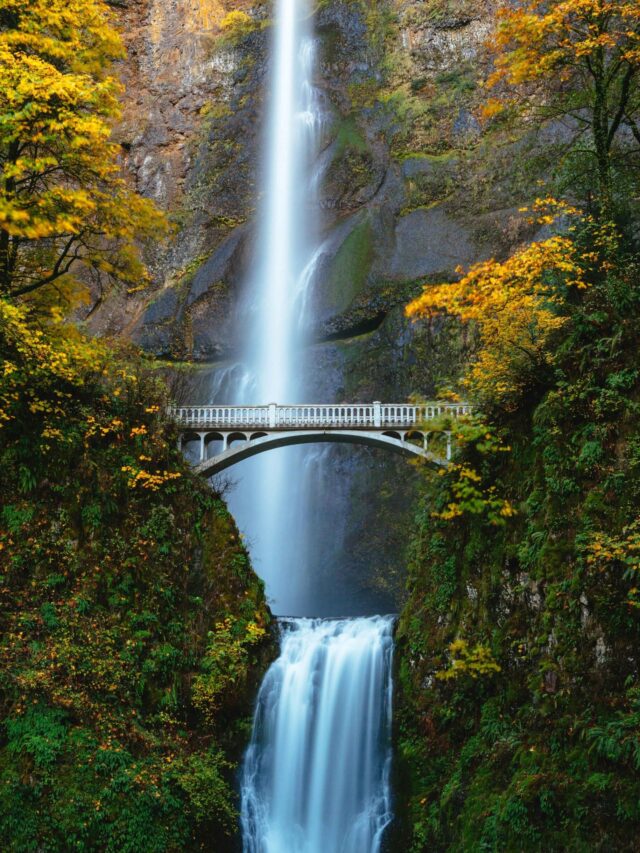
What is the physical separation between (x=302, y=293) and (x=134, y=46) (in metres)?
27.1

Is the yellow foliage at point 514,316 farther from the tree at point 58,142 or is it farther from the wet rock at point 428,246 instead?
the wet rock at point 428,246

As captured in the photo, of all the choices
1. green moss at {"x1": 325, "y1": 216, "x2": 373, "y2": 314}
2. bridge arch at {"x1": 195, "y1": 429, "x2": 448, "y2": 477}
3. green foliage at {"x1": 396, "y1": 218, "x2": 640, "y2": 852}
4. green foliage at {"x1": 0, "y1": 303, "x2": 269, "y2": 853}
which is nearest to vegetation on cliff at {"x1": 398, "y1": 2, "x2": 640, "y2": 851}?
green foliage at {"x1": 396, "y1": 218, "x2": 640, "y2": 852}

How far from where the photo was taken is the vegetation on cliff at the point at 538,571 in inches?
363

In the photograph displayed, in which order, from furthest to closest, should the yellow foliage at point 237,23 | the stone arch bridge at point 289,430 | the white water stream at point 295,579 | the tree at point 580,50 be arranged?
1. the yellow foliage at point 237,23
2. the stone arch bridge at point 289,430
3. the white water stream at point 295,579
4. the tree at point 580,50

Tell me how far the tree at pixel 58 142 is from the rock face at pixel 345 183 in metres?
16.3

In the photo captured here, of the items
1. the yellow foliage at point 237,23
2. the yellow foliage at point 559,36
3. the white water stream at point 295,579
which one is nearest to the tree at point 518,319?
the yellow foliage at point 559,36

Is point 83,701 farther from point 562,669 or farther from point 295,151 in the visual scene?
point 295,151

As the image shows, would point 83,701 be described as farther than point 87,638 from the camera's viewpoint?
No

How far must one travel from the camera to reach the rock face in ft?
106

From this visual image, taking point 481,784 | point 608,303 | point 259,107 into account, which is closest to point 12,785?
point 481,784

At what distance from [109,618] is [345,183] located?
30483 mm

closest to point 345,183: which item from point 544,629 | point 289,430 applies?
point 289,430

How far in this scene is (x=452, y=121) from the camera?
125 ft

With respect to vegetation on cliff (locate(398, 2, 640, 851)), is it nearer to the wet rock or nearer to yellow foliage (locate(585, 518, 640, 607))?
yellow foliage (locate(585, 518, 640, 607))
